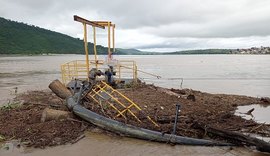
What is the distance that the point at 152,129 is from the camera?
28.1ft

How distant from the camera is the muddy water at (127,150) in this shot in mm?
7570

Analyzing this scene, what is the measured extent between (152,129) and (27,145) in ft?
11.2

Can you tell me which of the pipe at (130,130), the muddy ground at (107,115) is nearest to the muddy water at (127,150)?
the pipe at (130,130)

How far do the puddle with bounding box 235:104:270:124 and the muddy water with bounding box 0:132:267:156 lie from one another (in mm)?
3991

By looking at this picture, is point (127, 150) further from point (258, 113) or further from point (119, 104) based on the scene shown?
point (258, 113)

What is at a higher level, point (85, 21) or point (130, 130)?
point (85, 21)

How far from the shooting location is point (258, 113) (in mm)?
12398

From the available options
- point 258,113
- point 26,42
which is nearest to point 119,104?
point 258,113

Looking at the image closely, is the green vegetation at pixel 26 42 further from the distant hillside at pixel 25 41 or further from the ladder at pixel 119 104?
the ladder at pixel 119 104

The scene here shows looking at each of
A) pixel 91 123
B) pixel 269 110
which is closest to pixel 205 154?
pixel 91 123

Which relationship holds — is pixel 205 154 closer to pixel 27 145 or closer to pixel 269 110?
pixel 27 145

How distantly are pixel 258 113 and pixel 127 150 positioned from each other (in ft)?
23.1

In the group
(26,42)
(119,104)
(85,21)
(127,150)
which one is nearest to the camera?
(127,150)

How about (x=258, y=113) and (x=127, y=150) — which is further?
(x=258, y=113)
